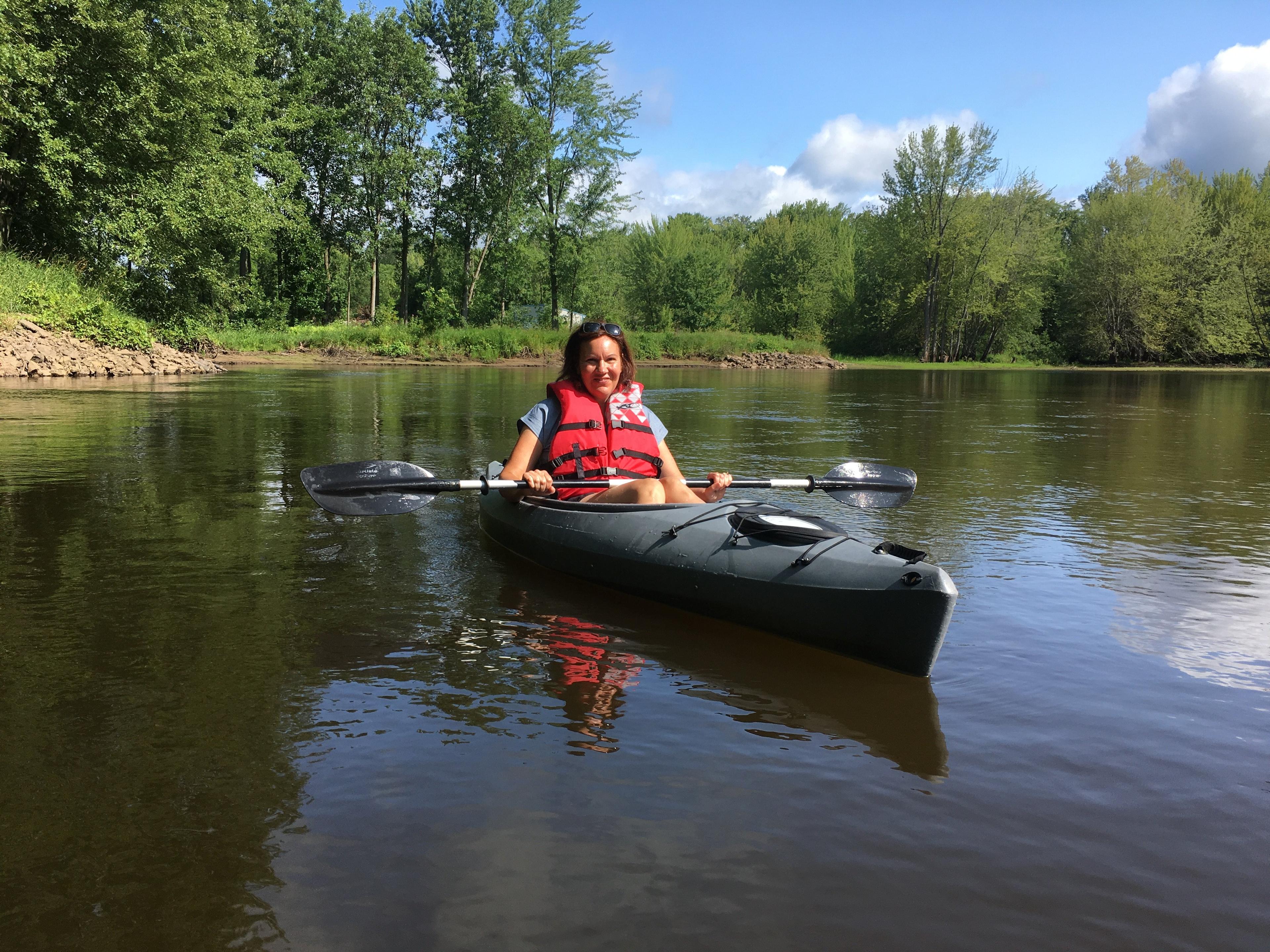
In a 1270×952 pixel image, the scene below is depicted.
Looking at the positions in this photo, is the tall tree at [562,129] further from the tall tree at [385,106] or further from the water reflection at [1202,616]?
the water reflection at [1202,616]

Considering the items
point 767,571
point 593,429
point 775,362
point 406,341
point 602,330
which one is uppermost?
point 406,341

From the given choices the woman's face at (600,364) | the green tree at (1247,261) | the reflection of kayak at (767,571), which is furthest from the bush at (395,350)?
the green tree at (1247,261)

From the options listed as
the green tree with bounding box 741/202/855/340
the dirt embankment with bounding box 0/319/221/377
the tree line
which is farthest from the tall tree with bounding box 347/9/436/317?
the green tree with bounding box 741/202/855/340

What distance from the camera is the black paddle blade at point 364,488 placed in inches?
197

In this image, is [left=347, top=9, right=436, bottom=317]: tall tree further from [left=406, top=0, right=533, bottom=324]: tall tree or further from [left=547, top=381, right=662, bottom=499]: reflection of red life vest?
[left=547, top=381, right=662, bottom=499]: reflection of red life vest

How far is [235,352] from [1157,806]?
96.0 ft

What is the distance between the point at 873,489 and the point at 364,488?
9.97 ft

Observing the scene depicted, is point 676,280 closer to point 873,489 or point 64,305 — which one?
point 64,305

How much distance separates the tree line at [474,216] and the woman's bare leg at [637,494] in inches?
654

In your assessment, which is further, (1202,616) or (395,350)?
(395,350)

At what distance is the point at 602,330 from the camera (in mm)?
5113

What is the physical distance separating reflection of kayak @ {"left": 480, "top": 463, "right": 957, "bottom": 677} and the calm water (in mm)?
152

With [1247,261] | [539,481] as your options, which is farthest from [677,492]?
[1247,261]

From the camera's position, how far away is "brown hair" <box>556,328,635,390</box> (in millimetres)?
5098
